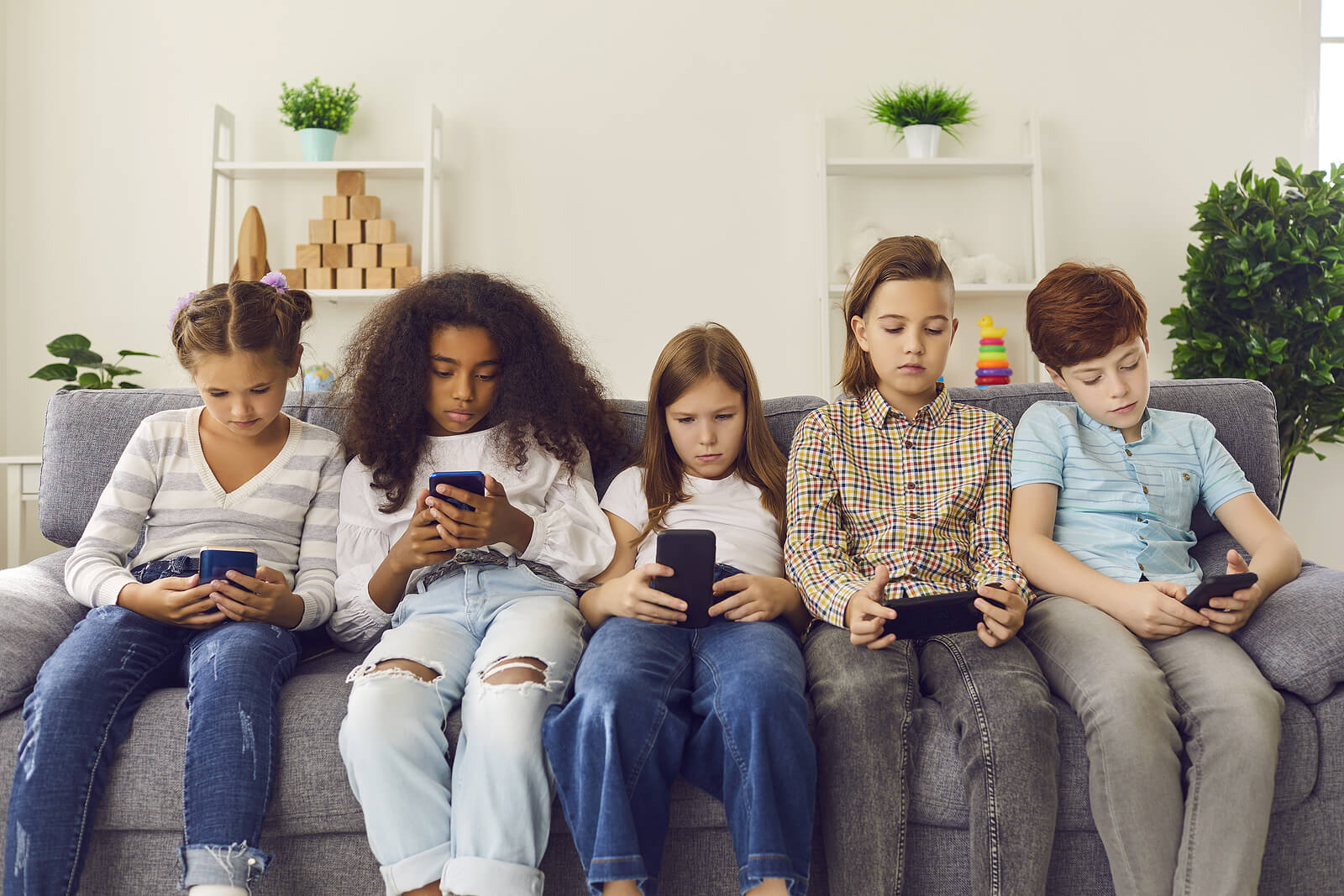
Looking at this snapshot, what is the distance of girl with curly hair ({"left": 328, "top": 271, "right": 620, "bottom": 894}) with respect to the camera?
1154 mm

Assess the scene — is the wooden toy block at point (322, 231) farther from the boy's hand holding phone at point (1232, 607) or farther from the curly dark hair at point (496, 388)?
the boy's hand holding phone at point (1232, 607)

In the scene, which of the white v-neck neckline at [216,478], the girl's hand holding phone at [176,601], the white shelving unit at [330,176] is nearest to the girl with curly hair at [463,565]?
the white v-neck neckline at [216,478]

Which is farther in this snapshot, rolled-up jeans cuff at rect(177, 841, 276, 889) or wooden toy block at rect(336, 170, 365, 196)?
wooden toy block at rect(336, 170, 365, 196)

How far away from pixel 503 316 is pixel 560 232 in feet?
5.48

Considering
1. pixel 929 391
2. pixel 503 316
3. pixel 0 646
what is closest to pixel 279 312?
pixel 503 316

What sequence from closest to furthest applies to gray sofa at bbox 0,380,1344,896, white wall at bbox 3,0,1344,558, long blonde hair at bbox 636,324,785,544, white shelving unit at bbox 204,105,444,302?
gray sofa at bbox 0,380,1344,896 → long blonde hair at bbox 636,324,785,544 → white shelving unit at bbox 204,105,444,302 → white wall at bbox 3,0,1344,558

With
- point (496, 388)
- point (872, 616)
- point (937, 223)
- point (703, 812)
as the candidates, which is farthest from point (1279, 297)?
point (703, 812)

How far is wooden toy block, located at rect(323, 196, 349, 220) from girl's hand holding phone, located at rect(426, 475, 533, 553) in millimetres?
2021

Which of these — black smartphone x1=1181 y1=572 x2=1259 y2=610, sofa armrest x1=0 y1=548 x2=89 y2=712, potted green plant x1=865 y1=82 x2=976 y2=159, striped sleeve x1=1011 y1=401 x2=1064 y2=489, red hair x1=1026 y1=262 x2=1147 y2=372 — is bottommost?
sofa armrest x1=0 y1=548 x2=89 y2=712

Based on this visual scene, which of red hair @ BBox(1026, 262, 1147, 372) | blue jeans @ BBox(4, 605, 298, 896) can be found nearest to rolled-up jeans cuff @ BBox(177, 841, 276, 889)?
blue jeans @ BBox(4, 605, 298, 896)

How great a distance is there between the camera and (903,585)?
1474 millimetres

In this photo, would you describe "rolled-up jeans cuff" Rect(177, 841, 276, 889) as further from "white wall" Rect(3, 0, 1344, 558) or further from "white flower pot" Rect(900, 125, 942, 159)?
"white flower pot" Rect(900, 125, 942, 159)

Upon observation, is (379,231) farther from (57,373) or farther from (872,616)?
(872,616)

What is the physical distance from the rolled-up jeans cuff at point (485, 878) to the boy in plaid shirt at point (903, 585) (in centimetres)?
37
